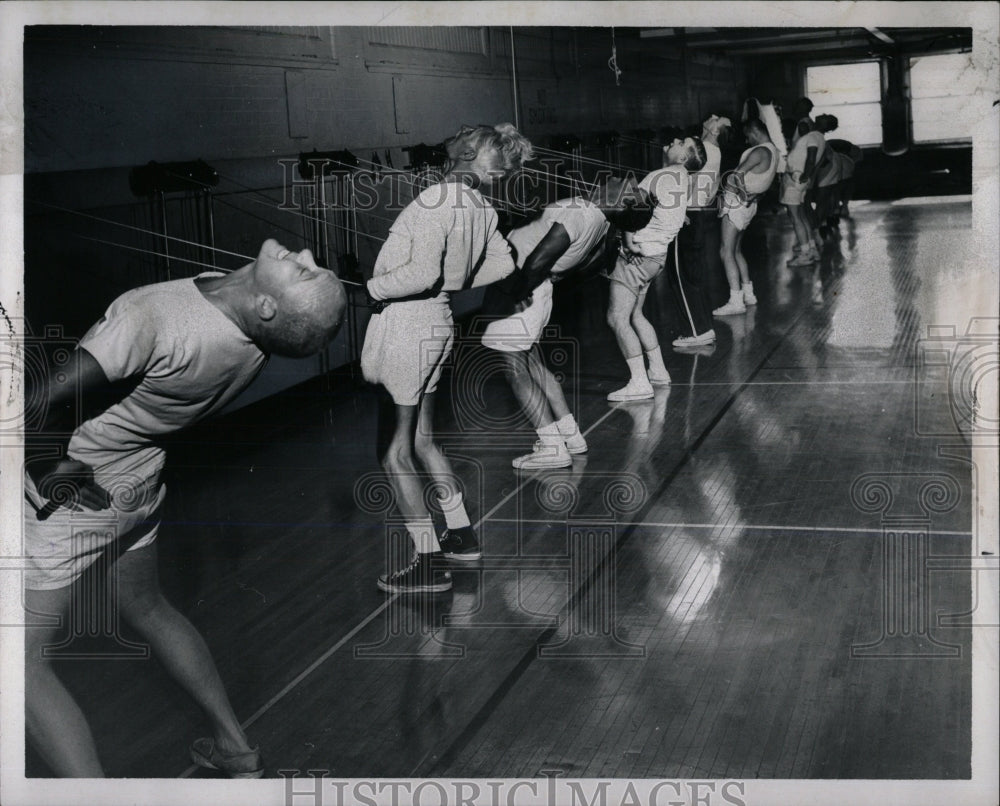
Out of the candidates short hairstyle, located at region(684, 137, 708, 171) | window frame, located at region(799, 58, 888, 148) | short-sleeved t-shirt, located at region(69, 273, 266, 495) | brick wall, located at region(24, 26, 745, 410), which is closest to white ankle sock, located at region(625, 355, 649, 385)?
short hairstyle, located at region(684, 137, 708, 171)

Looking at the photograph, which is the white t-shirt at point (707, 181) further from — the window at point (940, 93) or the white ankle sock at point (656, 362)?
the window at point (940, 93)

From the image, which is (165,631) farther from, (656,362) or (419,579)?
(656,362)

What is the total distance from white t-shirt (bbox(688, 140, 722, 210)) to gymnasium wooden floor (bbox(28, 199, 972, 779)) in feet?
3.44

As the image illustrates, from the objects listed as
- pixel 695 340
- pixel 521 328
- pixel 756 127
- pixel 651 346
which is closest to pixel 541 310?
pixel 521 328

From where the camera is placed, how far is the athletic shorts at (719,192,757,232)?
22.9ft

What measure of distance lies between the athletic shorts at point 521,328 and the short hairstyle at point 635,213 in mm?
875

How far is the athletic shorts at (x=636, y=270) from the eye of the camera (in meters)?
6.25

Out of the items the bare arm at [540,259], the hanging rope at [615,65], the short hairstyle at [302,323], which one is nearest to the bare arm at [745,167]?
the hanging rope at [615,65]

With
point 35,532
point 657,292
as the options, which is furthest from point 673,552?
point 657,292

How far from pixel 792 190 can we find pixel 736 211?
3.74 ft

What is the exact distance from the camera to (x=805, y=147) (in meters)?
6.55

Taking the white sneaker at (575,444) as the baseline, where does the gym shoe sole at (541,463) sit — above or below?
below

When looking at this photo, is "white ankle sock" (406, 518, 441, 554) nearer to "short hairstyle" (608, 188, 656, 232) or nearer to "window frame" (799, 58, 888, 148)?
"short hairstyle" (608, 188, 656, 232)

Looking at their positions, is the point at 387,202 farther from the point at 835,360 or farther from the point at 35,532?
the point at 35,532
